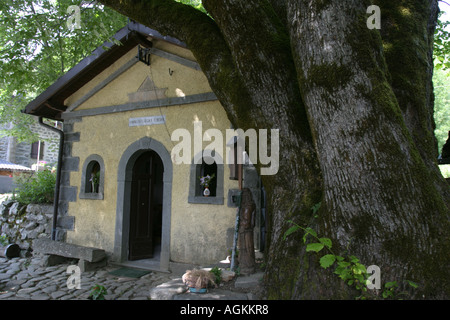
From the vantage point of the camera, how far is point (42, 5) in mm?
9062

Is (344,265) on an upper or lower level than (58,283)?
upper

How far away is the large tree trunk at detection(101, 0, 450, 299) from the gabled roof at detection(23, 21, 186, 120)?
10.7 ft

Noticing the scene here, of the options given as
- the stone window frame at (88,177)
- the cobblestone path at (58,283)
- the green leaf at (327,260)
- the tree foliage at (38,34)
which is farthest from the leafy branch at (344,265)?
the stone window frame at (88,177)

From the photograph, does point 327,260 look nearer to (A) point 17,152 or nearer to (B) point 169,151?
(B) point 169,151

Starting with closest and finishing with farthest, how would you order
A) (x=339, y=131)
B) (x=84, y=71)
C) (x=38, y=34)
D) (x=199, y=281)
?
(x=339, y=131) < (x=199, y=281) < (x=38, y=34) < (x=84, y=71)

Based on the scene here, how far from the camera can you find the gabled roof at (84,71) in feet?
19.9

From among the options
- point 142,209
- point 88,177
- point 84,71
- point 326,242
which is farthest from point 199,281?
point 84,71

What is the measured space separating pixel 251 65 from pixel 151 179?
16.2 feet

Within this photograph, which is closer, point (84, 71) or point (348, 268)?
point (348, 268)

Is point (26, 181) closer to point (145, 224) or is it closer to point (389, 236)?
point (145, 224)

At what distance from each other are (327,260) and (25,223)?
8.17m

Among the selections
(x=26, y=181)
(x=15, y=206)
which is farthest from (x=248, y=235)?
(x=26, y=181)

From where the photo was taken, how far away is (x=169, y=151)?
6.01 m

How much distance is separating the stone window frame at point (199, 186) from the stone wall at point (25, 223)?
419 cm
